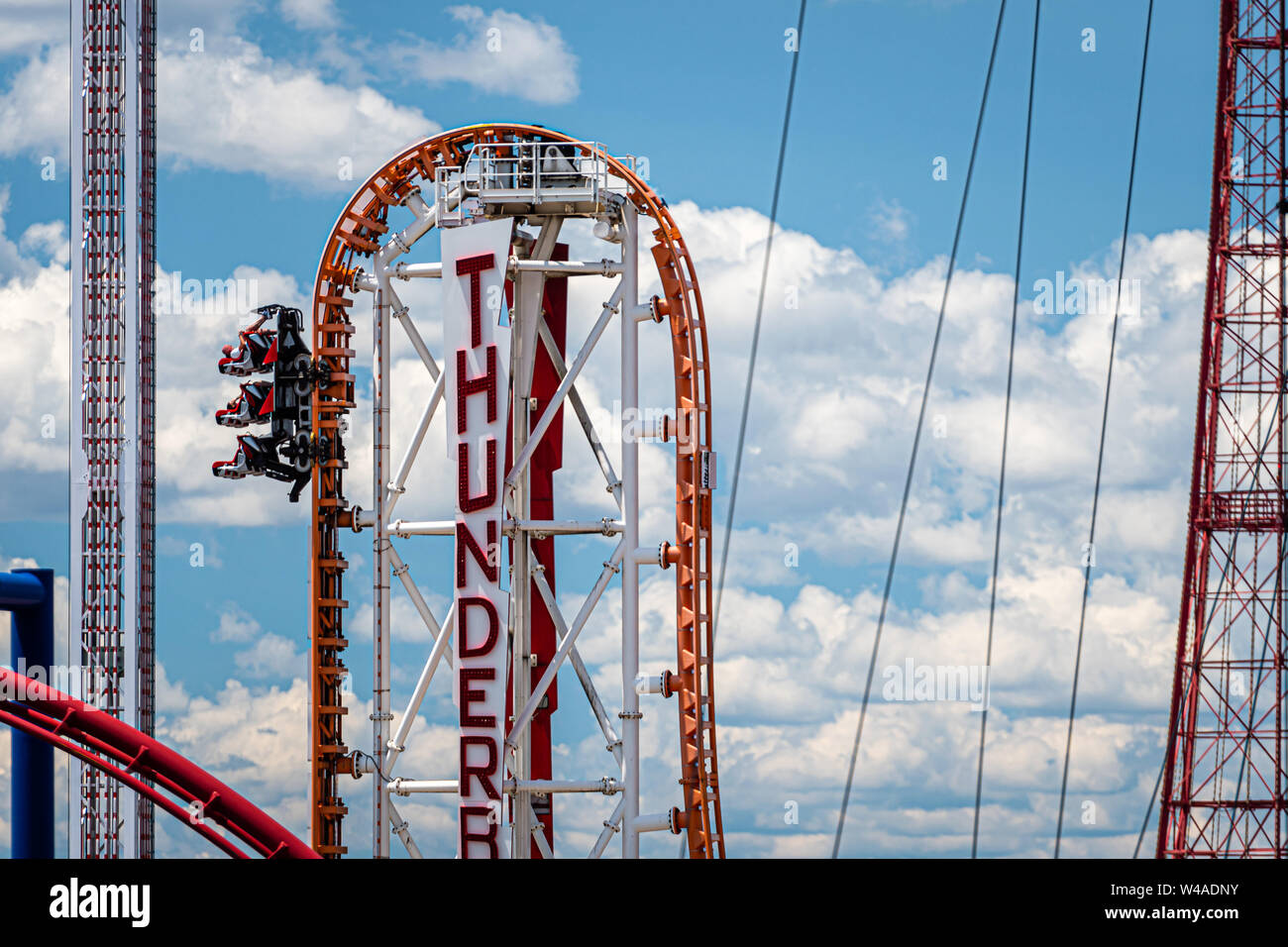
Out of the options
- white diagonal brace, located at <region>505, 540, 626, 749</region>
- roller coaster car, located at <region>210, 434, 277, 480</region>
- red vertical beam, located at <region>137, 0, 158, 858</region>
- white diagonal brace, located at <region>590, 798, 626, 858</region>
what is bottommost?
white diagonal brace, located at <region>590, 798, 626, 858</region>

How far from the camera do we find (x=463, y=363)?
114 ft

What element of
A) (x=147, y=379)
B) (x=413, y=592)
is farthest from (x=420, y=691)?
(x=147, y=379)

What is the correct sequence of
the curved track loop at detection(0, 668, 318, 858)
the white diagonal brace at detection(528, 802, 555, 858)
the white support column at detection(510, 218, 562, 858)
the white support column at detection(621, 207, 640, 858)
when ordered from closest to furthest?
the curved track loop at detection(0, 668, 318, 858), the white support column at detection(621, 207, 640, 858), the white support column at detection(510, 218, 562, 858), the white diagonal brace at detection(528, 802, 555, 858)

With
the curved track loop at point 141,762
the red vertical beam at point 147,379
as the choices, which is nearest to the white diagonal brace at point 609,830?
the curved track loop at point 141,762

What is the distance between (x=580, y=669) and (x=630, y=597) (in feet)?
5.59

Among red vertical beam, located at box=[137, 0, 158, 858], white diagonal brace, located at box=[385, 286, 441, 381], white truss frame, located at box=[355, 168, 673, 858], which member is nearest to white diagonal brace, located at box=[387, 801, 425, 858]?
white truss frame, located at box=[355, 168, 673, 858]

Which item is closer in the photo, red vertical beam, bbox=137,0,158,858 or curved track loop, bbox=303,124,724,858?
curved track loop, bbox=303,124,724,858

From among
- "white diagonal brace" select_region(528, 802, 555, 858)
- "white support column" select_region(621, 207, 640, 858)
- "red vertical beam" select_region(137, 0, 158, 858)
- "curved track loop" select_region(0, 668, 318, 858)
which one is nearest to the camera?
"curved track loop" select_region(0, 668, 318, 858)

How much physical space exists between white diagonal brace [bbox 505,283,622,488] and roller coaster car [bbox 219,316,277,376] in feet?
16.2

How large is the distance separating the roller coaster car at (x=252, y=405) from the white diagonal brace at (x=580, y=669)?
230 inches

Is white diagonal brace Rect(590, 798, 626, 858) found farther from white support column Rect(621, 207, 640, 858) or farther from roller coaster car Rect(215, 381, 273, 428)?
roller coaster car Rect(215, 381, 273, 428)

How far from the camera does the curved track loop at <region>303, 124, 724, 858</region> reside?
113 feet

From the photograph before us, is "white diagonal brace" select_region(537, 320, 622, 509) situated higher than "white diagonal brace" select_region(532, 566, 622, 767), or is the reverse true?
"white diagonal brace" select_region(537, 320, 622, 509)
